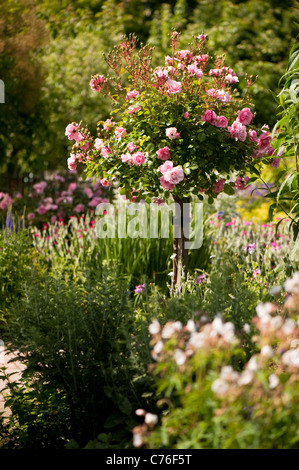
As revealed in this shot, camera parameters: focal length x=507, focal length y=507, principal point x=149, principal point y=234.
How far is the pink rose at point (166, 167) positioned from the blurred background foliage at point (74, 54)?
276cm

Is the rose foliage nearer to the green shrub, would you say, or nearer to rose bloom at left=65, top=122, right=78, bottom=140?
rose bloom at left=65, top=122, right=78, bottom=140

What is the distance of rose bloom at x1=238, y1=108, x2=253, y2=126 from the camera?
9.67ft

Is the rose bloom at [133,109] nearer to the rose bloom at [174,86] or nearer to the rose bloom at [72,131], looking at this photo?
the rose bloom at [174,86]

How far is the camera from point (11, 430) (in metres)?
2.55

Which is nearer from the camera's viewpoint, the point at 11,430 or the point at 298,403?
the point at 298,403

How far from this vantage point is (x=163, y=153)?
289cm

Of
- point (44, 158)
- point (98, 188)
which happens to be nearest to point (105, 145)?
point (98, 188)

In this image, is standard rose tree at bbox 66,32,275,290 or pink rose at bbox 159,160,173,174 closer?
pink rose at bbox 159,160,173,174

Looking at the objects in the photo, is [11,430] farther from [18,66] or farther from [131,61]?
[18,66]

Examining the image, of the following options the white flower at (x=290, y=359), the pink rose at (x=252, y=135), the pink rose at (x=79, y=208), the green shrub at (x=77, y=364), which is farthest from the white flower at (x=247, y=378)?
the pink rose at (x=79, y=208)

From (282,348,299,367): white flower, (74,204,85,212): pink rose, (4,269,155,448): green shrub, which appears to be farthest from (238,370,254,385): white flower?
(74,204,85,212): pink rose

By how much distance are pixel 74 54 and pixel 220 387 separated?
1034cm
